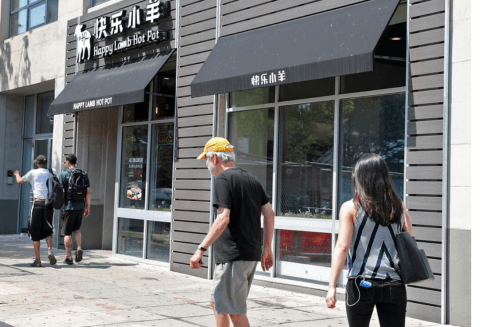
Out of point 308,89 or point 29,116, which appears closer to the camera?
point 308,89

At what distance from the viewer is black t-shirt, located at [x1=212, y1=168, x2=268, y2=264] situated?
194 inches

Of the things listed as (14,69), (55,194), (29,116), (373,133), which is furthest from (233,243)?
(29,116)

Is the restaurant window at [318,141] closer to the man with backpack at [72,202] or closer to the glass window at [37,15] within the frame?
the man with backpack at [72,202]

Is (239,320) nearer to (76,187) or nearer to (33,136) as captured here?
(76,187)

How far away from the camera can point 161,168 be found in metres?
12.1

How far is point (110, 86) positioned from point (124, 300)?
5239mm

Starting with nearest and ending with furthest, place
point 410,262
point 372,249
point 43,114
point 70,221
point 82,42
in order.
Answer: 1. point 410,262
2. point 372,249
3. point 70,221
4. point 82,42
5. point 43,114

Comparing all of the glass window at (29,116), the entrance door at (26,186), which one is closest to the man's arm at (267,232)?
the entrance door at (26,186)

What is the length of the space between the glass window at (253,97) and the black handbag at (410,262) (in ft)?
20.3

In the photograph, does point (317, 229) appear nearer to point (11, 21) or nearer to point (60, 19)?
point (60, 19)

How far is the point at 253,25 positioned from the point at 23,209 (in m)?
10.2

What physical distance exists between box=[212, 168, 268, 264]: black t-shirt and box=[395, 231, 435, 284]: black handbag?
4.94 ft

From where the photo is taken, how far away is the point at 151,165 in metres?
12.4

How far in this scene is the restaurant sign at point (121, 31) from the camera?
37.8ft
